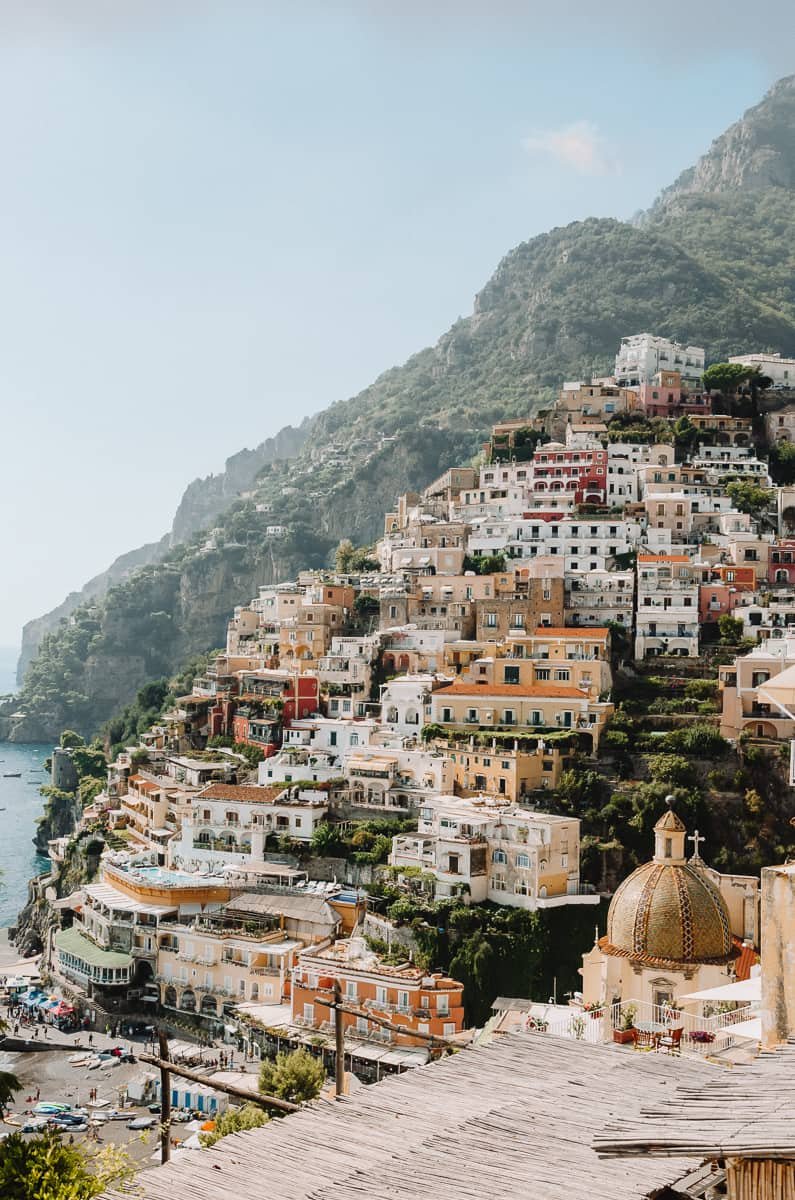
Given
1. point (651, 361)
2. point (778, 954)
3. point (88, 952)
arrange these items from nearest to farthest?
point (778, 954), point (88, 952), point (651, 361)

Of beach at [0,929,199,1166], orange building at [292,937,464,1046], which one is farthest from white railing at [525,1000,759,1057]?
beach at [0,929,199,1166]

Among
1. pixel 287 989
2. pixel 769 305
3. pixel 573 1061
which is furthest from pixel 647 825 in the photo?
pixel 769 305

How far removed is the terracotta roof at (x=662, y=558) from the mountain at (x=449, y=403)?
64.5 m

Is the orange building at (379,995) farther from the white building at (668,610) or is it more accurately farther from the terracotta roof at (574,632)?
the white building at (668,610)

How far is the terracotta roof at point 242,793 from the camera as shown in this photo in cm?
5728

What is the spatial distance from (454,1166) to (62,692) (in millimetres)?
148368

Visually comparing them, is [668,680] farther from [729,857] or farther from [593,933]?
[593,933]

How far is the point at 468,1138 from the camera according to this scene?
10.8m

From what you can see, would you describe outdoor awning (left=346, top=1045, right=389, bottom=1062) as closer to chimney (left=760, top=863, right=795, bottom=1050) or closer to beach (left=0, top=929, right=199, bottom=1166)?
beach (left=0, top=929, right=199, bottom=1166)

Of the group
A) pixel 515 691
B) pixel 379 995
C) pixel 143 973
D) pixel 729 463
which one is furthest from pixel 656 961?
pixel 729 463

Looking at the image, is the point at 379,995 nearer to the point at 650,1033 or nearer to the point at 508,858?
the point at 508,858

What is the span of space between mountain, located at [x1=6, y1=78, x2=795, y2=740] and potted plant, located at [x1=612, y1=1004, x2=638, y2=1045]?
110 m

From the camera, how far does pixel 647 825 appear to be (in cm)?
5119

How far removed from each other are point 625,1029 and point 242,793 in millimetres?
35705
